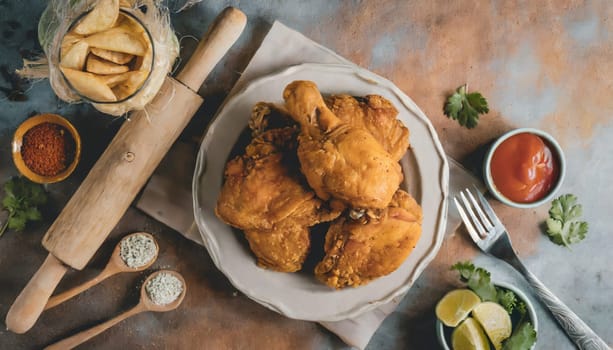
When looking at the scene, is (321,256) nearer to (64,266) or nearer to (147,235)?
(147,235)

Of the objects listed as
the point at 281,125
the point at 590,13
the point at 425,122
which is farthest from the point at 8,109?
the point at 590,13

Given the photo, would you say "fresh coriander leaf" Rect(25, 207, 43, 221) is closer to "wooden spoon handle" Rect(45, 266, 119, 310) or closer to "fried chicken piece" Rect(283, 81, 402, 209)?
"wooden spoon handle" Rect(45, 266, 119, 310)

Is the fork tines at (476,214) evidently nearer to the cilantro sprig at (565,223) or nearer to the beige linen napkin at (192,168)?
the beige linen napkin at (192,168)

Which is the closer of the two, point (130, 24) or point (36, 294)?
point (130, 24)

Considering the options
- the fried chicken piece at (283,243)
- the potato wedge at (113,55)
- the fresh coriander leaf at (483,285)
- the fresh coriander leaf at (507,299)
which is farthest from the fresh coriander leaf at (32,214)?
the fresh coriander leaf at (507,299)

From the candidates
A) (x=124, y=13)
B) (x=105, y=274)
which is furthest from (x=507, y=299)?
(x=124, y=13)

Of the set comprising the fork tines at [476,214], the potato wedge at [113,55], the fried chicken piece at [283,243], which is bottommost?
the fork tines at [476,214]

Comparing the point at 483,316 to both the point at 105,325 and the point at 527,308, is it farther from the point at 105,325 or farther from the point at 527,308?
the point at 105,325
